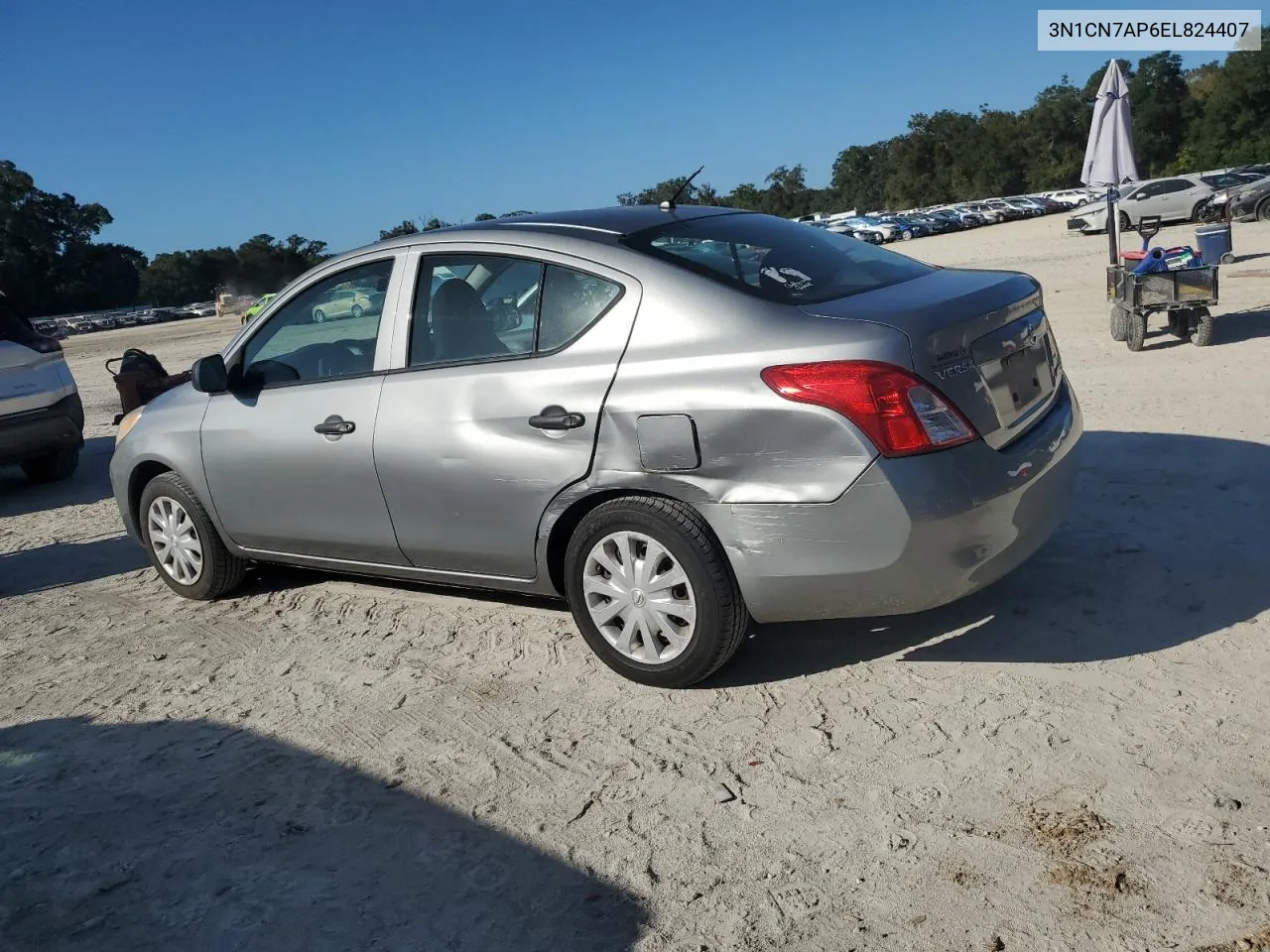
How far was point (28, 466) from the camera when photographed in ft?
32.8

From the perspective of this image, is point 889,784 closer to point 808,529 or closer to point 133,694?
point 808,529

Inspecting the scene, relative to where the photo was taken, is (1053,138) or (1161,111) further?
(1053,138)

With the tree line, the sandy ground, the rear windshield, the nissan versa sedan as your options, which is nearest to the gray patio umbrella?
the sandy ground

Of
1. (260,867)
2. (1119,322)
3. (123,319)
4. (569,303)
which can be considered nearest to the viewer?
(260,867)

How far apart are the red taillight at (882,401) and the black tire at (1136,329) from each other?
798 centimetres

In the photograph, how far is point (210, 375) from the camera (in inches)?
204

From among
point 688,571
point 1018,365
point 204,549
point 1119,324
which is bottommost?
point 1119,324

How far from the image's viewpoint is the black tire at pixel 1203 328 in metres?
10.2

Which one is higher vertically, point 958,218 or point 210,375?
point 210,375

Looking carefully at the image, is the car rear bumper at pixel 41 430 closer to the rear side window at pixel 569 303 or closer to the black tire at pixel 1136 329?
the rear side window at pixel 569 303

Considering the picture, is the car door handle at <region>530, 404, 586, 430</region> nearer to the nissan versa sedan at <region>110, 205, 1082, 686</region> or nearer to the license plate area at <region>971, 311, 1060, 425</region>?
the nissan versa sedan at <region>110, 205, 1082, 686</region>

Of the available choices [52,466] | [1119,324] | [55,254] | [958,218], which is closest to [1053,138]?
[958,218]

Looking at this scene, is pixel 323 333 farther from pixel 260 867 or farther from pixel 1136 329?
pixel 1136 329

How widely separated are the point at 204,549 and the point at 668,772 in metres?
3.12
